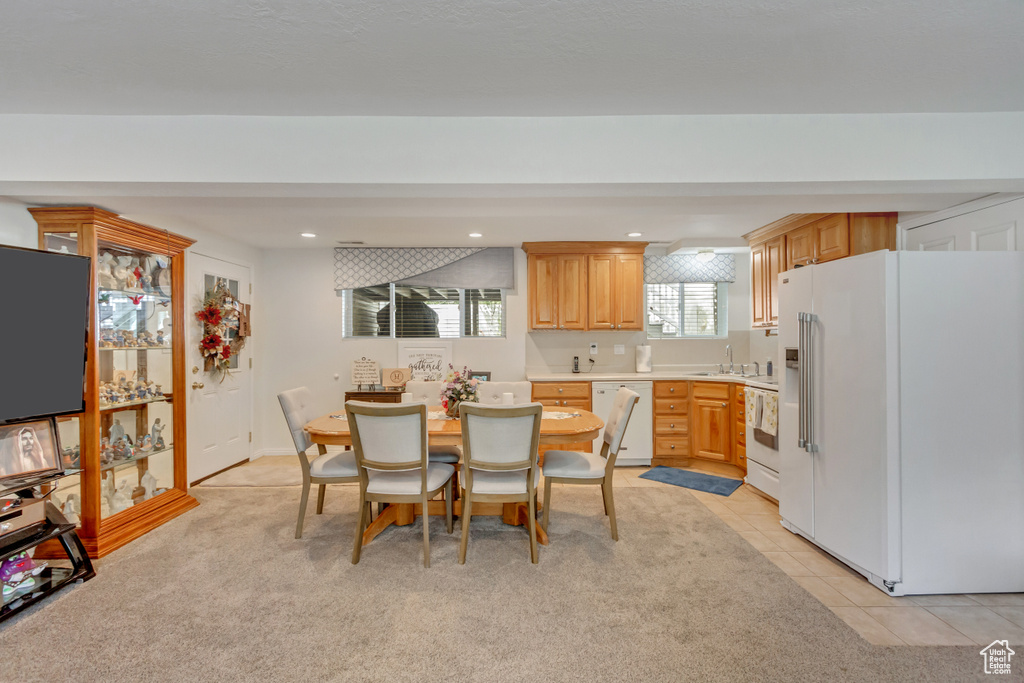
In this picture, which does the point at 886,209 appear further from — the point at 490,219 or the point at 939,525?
the point at 490,219

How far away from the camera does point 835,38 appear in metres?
1.75

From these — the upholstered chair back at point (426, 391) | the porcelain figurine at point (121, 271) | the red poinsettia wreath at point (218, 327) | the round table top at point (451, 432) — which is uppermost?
the porcelain figurine at point (121, 271)

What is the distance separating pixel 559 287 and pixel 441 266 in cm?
135

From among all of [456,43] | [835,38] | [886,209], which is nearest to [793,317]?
[886,209]

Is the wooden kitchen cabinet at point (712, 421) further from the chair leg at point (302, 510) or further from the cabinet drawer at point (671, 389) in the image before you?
the chair leg at point (302, 510)

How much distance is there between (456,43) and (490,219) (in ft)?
7.98

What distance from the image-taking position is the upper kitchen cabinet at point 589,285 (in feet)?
17.5

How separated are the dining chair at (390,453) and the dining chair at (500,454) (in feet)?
0.80

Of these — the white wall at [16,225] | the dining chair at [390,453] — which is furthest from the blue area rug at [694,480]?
the white wall at [16,225]

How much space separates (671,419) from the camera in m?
5.06

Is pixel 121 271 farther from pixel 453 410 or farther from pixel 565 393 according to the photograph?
pixel 565 393

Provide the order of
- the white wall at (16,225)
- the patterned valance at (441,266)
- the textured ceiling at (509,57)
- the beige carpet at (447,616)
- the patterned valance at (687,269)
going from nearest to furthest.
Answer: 1. the textured ceiling at (509,57)
2. the beige carpet at (447,616)
3. the white wall at (16,225)
4. the patterned valance at (441,266)
5. the patterned valance at (687,269)

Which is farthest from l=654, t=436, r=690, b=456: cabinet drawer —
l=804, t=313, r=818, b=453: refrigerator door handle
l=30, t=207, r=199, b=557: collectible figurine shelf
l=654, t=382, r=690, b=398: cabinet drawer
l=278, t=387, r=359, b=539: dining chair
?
l=30, t=207, r=199, b=557: collectible figurine shelf

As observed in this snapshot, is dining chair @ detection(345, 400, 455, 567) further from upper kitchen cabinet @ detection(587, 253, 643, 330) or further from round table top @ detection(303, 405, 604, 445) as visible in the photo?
upper kitchen cabinet @ detection(587, 253, 643, 330)
